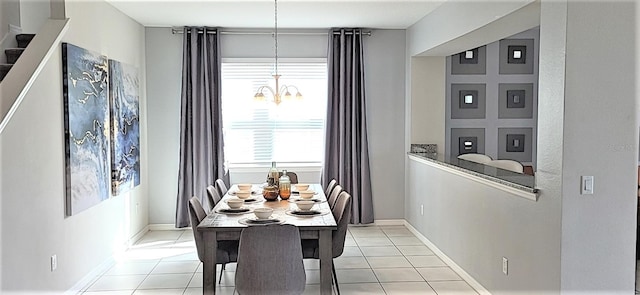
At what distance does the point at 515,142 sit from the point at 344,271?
10.4 feet

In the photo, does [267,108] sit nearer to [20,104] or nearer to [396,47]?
[396,47]

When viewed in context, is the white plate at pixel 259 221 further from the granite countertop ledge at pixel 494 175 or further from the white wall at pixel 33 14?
the white wall at pixel 33 14

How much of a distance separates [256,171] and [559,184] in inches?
168

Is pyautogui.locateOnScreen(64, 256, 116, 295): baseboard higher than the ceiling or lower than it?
lower

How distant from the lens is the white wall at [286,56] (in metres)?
6.48

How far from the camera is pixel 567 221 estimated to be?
306 centimetres

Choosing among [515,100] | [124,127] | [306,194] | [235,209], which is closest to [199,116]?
[124,127]

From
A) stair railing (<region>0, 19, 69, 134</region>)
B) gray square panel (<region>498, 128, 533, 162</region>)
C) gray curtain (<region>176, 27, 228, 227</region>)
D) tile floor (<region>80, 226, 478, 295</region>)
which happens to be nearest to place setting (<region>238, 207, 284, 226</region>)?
tile floor (<region>80, 226, 478, 295</region>)

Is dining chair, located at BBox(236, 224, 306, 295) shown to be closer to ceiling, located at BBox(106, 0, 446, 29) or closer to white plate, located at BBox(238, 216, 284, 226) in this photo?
white plate, located at BBox(238, 216, 284, 226)

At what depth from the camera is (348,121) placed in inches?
260

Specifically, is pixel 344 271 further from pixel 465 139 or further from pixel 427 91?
pixel 465 139

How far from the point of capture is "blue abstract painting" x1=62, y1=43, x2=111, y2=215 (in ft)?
13.3

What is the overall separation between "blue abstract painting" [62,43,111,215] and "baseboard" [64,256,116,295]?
601 millimetres

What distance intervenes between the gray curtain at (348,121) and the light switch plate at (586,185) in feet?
12.2
